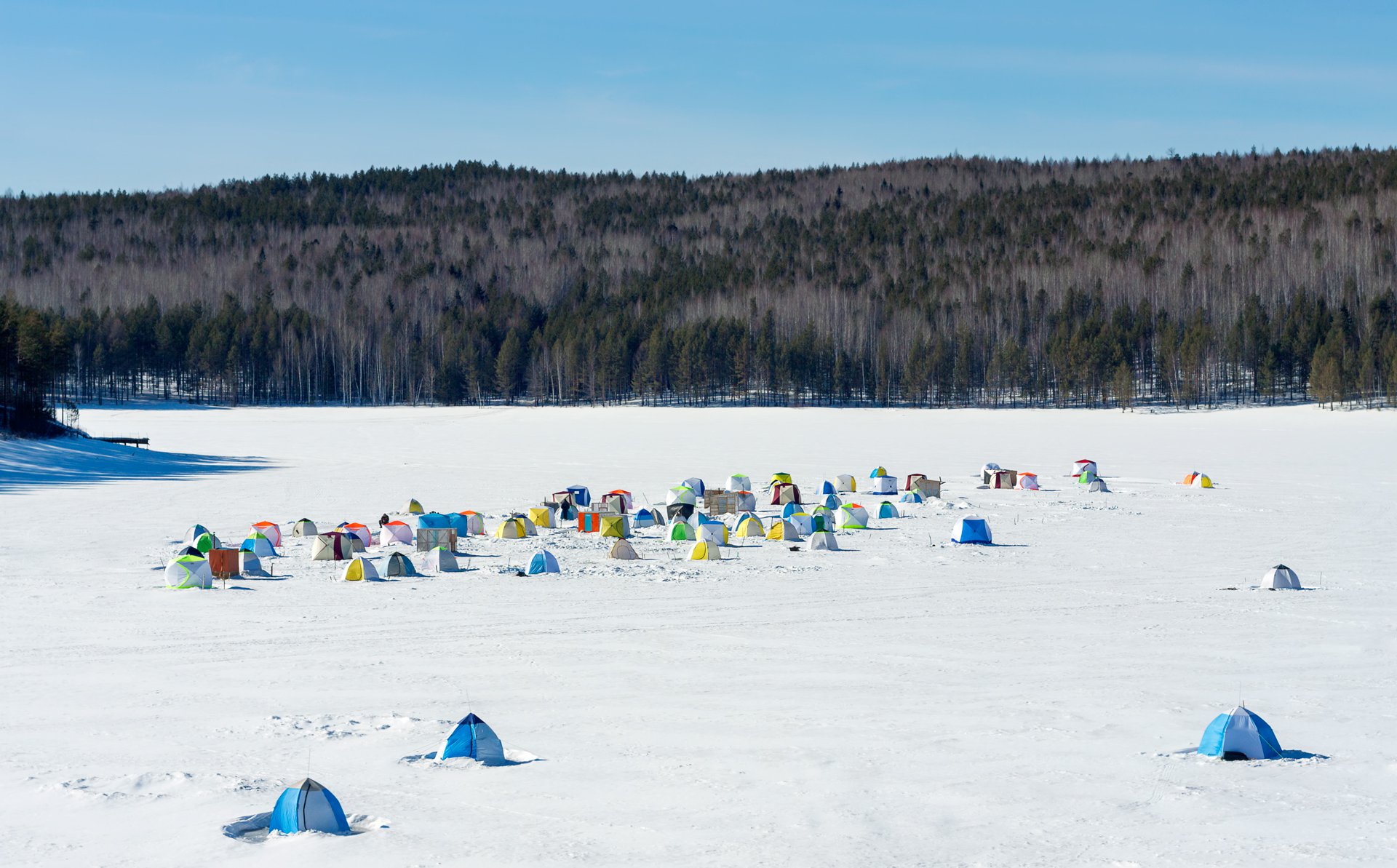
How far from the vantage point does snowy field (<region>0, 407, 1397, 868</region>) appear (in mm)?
9203

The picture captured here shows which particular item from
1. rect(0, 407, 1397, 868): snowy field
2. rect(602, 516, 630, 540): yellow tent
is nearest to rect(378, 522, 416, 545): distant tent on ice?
rect(0, 407, 1397, 868): snowy field

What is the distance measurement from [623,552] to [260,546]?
6.99m

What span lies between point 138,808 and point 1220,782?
8688 millimetres

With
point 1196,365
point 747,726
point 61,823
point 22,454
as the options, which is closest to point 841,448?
point 22,454

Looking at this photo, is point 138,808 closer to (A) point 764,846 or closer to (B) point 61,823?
(B) point 61,823

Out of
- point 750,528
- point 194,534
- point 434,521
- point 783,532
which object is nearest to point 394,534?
point 434,521

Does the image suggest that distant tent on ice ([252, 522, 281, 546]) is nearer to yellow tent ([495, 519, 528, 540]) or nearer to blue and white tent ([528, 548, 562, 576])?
yellow tent ([495, 519, 528, 540])

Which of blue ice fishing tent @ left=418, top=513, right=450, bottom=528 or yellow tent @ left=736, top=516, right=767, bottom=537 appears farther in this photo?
yellow tent @ left=736, top=516, right=767, bottom=537

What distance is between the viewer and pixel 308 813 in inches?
356

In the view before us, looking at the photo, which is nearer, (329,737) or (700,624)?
(329,737)

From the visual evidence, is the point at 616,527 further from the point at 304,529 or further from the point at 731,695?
the point at 731,695

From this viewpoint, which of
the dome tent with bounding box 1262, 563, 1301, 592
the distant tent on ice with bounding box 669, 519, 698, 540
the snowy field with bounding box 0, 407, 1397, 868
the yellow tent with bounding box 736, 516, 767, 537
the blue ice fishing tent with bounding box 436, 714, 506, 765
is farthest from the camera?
the yellow tent with bounding box 736, 516, 767, 537

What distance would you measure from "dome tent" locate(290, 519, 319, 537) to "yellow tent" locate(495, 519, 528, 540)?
3.92 meters

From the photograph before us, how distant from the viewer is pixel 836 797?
10.0 metres
